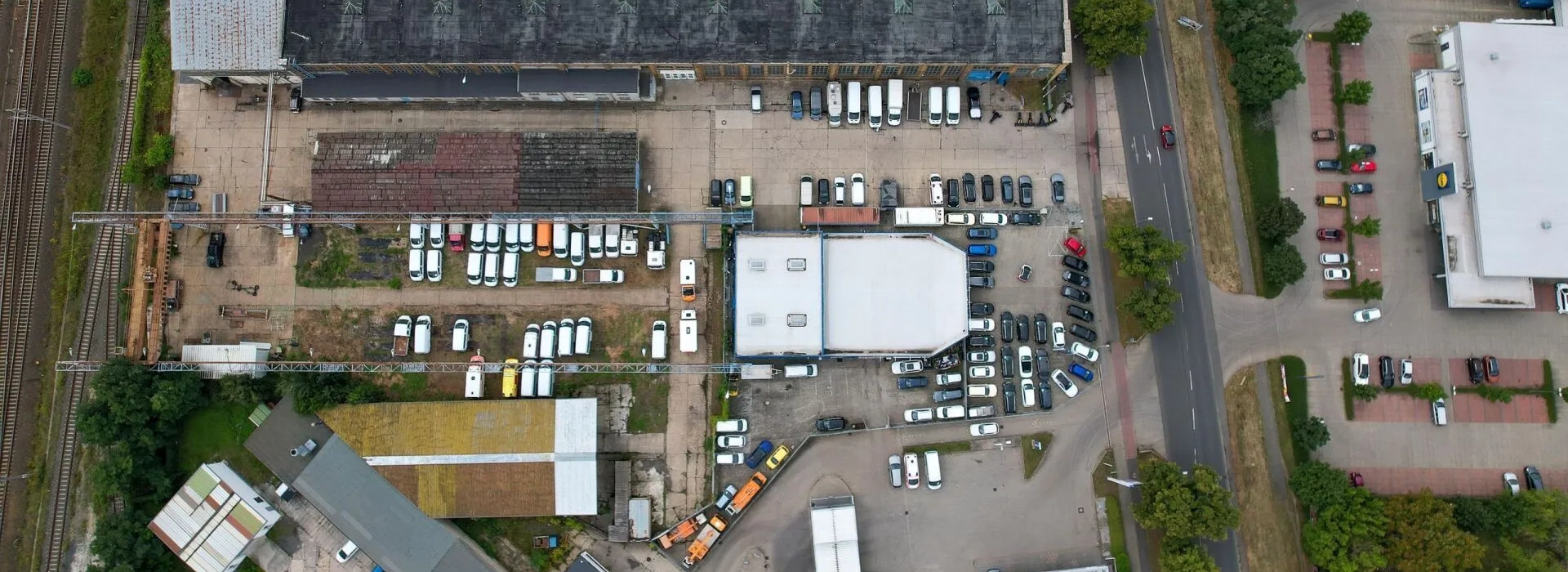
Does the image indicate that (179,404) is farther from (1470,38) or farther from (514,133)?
(1470,38)

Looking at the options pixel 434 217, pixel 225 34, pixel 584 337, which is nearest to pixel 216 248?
pixel 225 34

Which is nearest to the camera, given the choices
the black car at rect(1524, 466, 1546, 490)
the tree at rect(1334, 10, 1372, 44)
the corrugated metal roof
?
the corrugated metal roof

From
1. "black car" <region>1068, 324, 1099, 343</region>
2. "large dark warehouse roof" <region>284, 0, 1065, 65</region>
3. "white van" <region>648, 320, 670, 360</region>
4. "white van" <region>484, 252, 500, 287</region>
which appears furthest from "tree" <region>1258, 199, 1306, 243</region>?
"white van" <region>484, 252, 500, 287</region>

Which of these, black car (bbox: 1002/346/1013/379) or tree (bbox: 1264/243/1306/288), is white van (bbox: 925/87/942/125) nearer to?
black car (bbox: 1002/346/1013/379)

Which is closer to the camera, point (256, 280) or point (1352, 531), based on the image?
point (1352, 531)

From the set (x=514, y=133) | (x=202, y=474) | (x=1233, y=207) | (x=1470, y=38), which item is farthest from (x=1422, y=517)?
(x=202, y=474)

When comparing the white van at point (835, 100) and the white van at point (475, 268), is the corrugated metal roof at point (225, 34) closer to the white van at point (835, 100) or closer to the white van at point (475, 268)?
the white van at point (475, 268)

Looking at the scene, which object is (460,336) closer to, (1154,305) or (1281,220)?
(1154,305)
